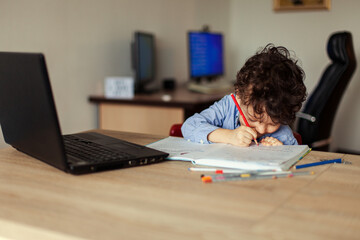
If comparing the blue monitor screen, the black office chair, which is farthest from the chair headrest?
the blue monitor screen

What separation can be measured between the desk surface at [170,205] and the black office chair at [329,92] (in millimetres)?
1540

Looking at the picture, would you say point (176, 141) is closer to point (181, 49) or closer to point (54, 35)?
point (54, 35)

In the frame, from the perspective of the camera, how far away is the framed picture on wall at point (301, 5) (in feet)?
12.1

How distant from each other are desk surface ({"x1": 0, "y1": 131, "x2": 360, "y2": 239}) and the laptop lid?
5cm

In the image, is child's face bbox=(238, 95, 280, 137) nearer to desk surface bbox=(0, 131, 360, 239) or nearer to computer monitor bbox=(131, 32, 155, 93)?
desk surface bbox=(0, 131, 360, 239)

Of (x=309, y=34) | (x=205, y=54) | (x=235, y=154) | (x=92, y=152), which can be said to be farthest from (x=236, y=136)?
(x=309, y=34)

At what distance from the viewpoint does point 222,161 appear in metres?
1.02

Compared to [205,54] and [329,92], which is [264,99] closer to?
[329,92]

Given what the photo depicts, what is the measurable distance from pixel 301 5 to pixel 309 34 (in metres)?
0.27

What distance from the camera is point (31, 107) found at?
0.94m

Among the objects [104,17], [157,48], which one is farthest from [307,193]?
[157,48]

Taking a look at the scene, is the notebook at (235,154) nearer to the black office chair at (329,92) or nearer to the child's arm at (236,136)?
the child's arm at (236,136)

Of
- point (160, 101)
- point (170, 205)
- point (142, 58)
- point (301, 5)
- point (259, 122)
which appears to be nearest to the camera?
point (170, 205)

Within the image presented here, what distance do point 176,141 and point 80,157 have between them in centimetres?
38
